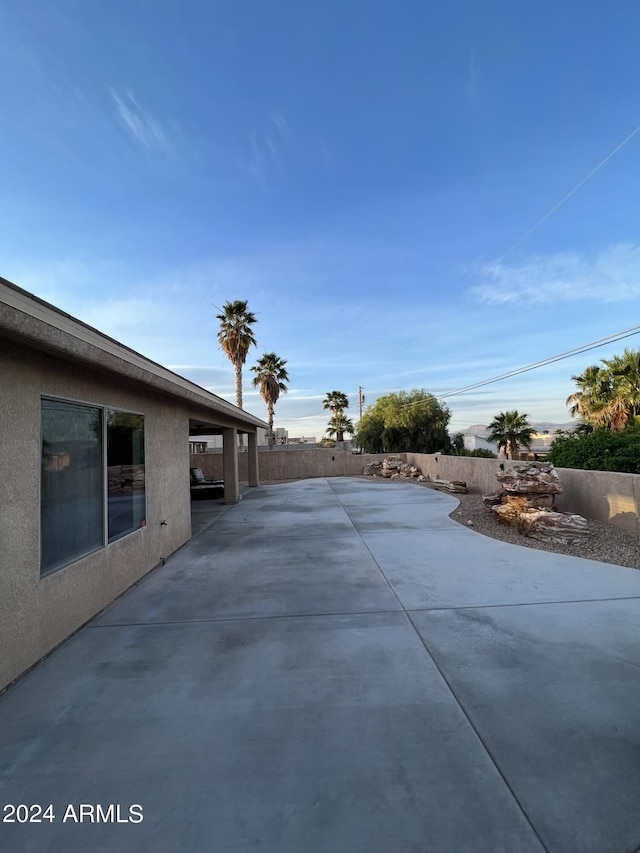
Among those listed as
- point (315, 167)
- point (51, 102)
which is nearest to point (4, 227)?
point (51, 102)

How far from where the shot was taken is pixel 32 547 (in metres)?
3.21

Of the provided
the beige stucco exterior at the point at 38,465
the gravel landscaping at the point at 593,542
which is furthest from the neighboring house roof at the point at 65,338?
the gravel landscaping at the point at 593,542

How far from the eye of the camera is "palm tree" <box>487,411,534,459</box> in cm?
2616

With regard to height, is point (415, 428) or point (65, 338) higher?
point (415, 428)

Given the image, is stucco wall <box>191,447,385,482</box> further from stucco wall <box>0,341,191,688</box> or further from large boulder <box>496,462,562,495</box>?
stucco wall <box>0,341,191,688</box>

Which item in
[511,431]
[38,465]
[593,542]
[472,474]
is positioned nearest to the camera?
[38,465]

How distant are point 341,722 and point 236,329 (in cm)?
2535

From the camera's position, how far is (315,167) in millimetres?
12383

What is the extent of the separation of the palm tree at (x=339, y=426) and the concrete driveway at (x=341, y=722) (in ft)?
123

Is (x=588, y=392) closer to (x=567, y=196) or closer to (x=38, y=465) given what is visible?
(x=567, y=196)

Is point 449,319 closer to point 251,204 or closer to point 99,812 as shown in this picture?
point 251,204

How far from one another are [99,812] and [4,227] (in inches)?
372

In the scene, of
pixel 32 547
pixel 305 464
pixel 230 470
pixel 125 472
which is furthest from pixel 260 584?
pixel 305 464

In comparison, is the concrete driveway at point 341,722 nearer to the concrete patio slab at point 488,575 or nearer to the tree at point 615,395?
the concrete patio slab at point 488,575
